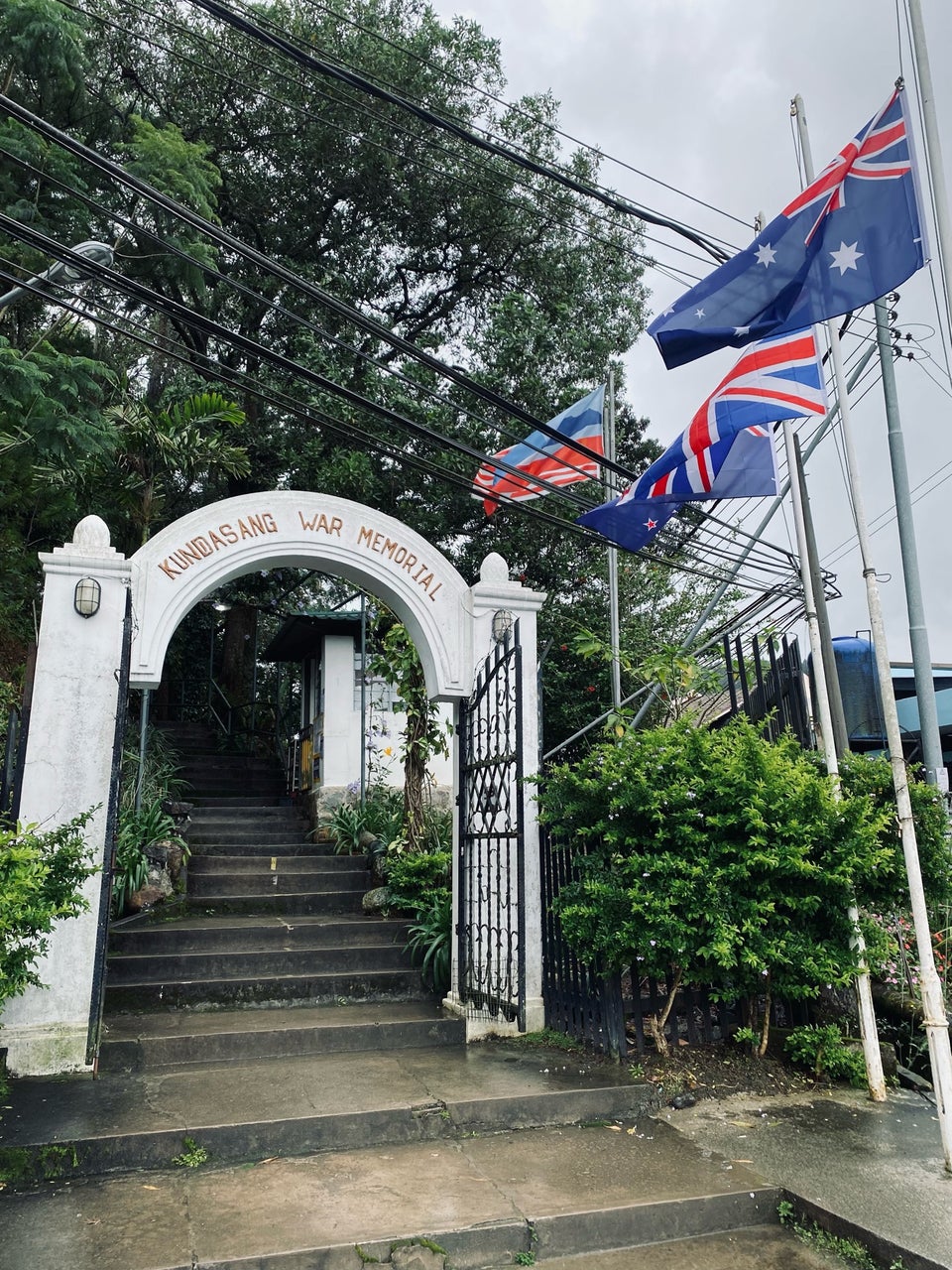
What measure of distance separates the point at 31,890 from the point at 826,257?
494 cm

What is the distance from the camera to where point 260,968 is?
688 cm

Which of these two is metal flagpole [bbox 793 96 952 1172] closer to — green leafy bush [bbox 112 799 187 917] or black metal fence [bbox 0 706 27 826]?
black metal fence [bbox 0 706 27 826]

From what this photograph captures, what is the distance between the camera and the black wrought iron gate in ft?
20.0

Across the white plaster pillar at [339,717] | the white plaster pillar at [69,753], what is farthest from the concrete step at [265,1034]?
the white plaster pillar at [339,717]

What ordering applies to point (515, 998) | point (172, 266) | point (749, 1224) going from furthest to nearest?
1. point (172, 266)
2. point (515, 998)
3. point (749, 1224)

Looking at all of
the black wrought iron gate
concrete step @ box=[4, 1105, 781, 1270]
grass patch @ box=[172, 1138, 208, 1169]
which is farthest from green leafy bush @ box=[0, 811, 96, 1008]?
the black wrought iron gate

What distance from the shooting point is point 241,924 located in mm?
7672

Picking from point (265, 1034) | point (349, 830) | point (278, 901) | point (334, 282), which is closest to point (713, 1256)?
point (265, 1034)

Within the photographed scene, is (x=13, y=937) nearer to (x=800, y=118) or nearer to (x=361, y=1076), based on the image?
(x=361, y=1076)

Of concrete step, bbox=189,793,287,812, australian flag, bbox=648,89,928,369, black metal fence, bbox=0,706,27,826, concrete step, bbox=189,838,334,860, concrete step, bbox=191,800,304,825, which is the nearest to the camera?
australian flag, bbox=648,89,928,369

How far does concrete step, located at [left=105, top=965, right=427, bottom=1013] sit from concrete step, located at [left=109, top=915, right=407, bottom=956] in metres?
0.45

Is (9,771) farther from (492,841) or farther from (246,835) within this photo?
(246,835)

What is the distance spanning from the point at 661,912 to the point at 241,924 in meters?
4.07

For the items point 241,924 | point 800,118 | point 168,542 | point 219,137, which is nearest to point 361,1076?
point 241,924
